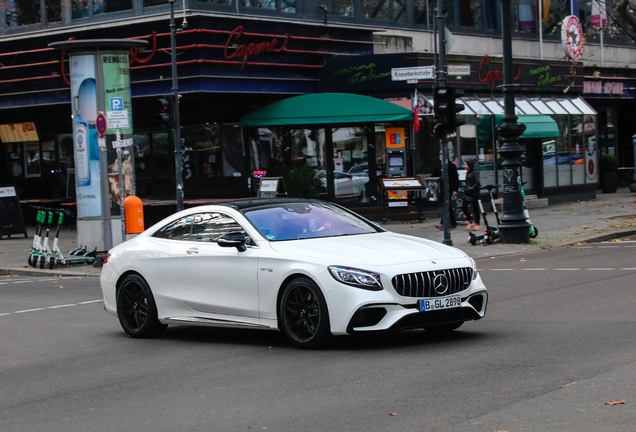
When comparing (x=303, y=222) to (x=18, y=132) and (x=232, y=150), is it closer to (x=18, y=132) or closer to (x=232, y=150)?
(x=232, y=150)

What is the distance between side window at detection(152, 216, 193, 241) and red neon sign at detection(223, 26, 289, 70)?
1560 centimetres

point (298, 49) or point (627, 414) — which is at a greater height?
point (298, 49)

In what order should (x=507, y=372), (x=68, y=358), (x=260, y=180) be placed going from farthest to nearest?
(x=260, y=180) → (x=68, y=358) → (x=507, y=372)

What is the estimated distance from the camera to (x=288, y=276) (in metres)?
8.53

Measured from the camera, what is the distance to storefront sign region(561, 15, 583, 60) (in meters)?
34.7

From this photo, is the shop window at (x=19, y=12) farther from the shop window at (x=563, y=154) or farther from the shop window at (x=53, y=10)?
the shop window at (x=563, y=154)

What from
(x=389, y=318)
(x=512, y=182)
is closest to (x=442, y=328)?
(x=389, y=318)

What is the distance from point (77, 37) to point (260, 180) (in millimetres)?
6710

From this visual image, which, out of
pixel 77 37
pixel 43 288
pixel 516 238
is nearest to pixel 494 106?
pixel 516 238

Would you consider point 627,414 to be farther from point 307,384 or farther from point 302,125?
point 302,125

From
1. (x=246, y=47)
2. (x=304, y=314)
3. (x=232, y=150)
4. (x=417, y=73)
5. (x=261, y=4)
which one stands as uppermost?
(x=261, y=4)

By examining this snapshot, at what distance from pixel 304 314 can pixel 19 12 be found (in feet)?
75.4

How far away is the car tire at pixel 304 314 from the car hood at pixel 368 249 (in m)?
0.31

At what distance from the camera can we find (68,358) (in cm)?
908
